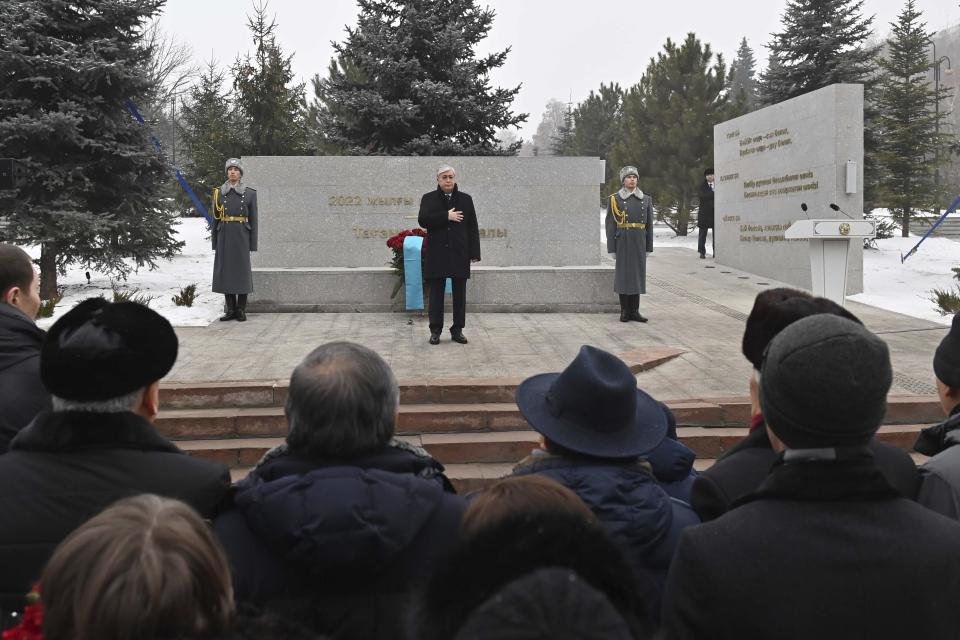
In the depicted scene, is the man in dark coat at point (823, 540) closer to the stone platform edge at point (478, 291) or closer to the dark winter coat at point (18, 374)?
the dark winter coat at point (18, 374)

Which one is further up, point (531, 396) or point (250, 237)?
point (250, 237)

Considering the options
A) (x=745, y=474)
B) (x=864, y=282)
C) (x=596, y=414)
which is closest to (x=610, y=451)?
(x=596, y=414)

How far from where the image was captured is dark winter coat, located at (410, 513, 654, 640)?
1.15 meters

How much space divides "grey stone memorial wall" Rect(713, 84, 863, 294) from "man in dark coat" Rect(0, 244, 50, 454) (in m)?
Answer: 12.3

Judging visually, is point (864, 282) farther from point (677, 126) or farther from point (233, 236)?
point (233, 236)

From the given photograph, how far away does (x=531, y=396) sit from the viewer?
2297mm

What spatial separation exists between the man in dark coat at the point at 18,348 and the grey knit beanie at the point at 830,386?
232 cm

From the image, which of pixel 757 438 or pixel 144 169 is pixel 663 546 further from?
pixel 144 169

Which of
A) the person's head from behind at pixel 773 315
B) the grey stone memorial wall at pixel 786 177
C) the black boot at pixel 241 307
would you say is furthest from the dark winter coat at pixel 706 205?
the person's head from behind at pixel 773 315

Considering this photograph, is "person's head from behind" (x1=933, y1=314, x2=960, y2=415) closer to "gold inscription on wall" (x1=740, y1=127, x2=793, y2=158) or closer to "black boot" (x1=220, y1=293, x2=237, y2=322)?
"black boot" (x1=220, y1=293, x2=237, y2=322)

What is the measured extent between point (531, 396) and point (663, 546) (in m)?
0.54

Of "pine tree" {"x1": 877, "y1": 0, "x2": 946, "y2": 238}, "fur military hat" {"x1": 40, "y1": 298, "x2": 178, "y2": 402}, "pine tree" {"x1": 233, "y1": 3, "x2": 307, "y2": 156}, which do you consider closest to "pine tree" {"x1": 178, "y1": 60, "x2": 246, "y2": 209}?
"pine tree" {"x1": 233, "y1": 3, "x2": 307, "y2": 156}

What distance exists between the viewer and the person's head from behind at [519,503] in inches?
50.0

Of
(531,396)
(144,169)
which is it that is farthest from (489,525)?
(144,169)
